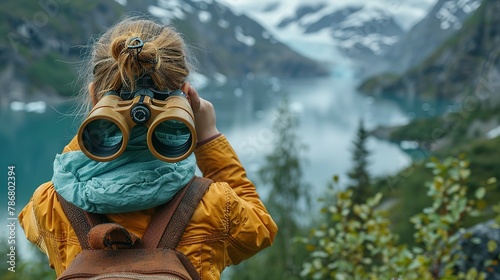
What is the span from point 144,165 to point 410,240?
18.9 m

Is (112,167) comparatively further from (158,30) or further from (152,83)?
(158,30)

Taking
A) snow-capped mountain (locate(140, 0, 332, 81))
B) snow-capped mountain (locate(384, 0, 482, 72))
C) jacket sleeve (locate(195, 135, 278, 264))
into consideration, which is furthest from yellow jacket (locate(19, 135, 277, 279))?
snow-capped mountain (locate(384, 0, 482, 72))

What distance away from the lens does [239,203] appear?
4.57ft

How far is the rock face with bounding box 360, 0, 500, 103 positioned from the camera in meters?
67.1

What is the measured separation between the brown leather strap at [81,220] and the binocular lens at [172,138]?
0.79 ft

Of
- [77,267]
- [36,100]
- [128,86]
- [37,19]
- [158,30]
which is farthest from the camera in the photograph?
[37,19]

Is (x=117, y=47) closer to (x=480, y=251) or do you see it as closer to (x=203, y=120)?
(x=203, y=120)

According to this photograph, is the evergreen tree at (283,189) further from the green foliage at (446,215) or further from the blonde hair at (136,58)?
the blonde hair at (136,58)

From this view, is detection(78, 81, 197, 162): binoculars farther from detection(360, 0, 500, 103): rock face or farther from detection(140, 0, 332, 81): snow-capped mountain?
detection(140, 0, 332, 81): snow-capped mountain

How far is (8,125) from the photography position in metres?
44.9

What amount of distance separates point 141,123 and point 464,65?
83.1 m

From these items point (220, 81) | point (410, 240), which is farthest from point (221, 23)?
point (410, 240)

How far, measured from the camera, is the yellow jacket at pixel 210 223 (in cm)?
132

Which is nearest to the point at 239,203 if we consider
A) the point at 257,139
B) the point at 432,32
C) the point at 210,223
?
the point at 210,223
